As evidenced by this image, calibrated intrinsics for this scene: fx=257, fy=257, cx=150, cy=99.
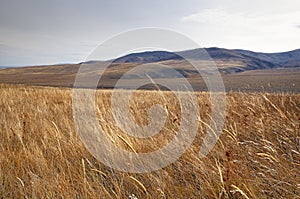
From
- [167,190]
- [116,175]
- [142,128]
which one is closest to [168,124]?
[142,128]

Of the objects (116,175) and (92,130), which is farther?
(92,130)

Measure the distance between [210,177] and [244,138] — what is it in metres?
1.22

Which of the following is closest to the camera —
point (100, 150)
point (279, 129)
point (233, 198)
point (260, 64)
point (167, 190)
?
point (233, 198)

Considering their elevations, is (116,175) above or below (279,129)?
below

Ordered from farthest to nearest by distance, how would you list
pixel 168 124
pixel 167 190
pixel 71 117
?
1. pixel 71 117
2. pixel 168 124
3. pixel 167 190

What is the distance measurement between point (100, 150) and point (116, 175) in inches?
24.6

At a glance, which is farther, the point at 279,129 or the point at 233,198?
the point at 279,129

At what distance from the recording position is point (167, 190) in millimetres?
1874

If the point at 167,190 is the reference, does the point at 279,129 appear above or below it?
above

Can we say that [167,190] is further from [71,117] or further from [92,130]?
[71,117]

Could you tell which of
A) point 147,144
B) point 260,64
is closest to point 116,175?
point 147,144

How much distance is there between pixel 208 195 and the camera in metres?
1.74

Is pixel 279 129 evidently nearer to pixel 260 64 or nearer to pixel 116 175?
pixel 116 175

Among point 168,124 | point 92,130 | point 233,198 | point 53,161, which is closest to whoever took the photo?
point 233,198
